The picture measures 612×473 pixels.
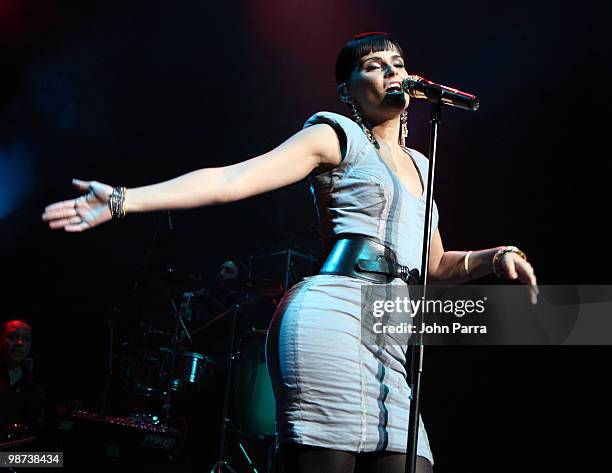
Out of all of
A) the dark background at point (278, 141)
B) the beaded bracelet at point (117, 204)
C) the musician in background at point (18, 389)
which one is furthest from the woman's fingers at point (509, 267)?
the musician in background at point (18, 389)

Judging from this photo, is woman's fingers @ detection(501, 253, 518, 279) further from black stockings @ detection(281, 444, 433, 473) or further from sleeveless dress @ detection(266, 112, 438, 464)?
black stockings @ detection(281, 444, 433, 473)

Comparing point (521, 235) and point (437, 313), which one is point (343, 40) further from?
point (437, 313)

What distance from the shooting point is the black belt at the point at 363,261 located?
1.45 meters

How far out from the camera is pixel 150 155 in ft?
21.6

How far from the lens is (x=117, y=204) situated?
1.17 meters

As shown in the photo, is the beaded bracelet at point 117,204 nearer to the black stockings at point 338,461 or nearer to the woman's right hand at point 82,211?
the woman's right hand at point 82,211

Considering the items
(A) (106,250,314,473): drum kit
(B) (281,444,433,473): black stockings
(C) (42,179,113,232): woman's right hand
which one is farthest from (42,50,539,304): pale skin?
(A) (106,250,314,473): drum kit

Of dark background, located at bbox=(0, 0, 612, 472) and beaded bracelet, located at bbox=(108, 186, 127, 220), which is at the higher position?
dark background, located at bbox=(0, 0, 612, 472)

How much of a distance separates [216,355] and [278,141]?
96.4 inches

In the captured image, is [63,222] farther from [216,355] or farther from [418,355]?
[216,355]

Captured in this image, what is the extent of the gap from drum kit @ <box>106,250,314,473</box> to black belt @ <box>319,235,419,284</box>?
3167 millimetres

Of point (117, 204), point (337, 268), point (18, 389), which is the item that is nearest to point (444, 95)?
point (337, 268)

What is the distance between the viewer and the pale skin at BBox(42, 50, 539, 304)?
118cm

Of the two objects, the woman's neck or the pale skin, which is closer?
the pale skin
